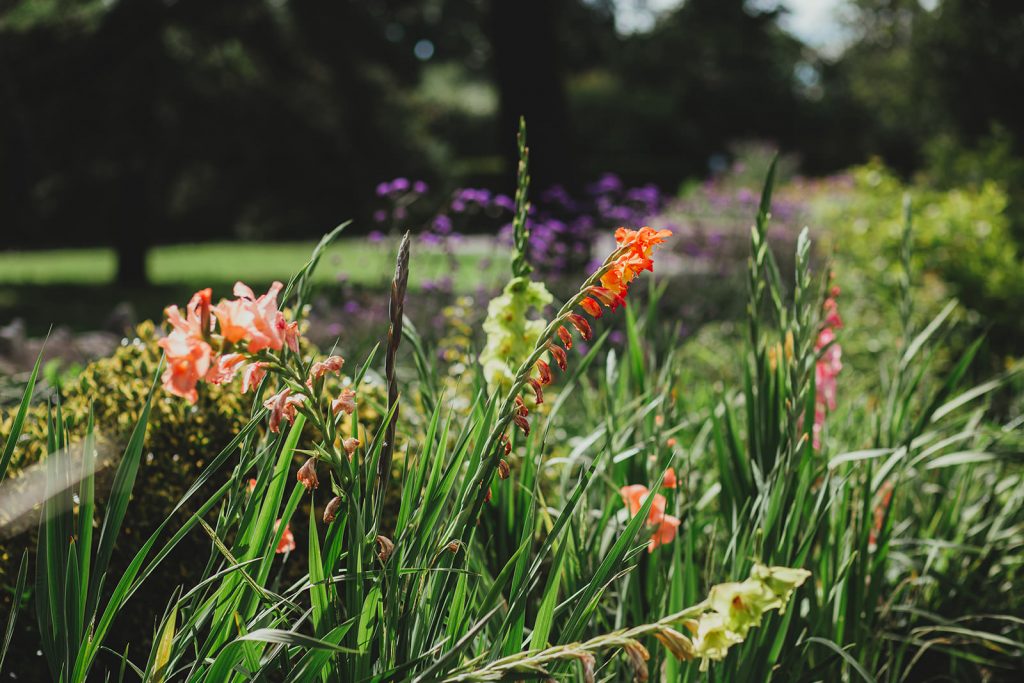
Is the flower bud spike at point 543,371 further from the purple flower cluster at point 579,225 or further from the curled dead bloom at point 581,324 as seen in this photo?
the purple flower cluster at point 579,225

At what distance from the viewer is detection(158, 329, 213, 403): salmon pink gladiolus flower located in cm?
91

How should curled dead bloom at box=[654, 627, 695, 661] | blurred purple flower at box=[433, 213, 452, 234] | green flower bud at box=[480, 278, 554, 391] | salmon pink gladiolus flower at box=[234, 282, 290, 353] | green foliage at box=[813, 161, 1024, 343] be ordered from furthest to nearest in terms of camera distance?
1. green foliage at box=[813, 161, 1024, 343]
2. blurred purple flower at box=[433, 213, 452, 234]
3. green flower bud at box=[480, 278, 554, 391]
4. salmon pink gladiolus flower at box=[234, 282, 290, 353]
5. curled dead bloom at box=[654, 627, 695, 661]

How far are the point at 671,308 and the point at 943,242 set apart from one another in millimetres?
2034

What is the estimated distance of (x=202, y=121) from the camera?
1183 cm

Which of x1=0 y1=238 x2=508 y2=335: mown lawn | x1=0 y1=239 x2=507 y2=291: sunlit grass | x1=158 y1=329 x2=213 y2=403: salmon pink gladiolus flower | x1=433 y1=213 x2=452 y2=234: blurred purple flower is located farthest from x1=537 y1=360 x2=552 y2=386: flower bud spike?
x1=0 y1=239 x2=507 y2=291: sunlit grass

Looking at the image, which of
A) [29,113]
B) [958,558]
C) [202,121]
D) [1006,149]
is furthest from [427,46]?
[958,558]

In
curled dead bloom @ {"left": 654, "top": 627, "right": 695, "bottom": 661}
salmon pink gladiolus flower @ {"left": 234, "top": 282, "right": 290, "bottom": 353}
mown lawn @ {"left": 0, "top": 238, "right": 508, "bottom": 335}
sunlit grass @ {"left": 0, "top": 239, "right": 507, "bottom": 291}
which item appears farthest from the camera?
sunlit grass @ {"left": 0, "top": 239, "right": 507, "bottom": 291}

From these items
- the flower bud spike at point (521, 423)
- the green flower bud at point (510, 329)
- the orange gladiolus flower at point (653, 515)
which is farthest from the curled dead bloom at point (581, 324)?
the orange gladiolus flower at point (653, 515)

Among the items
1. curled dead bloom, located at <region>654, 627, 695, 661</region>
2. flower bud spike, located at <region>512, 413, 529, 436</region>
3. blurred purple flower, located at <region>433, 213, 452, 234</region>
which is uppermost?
blurred purple flower, located at <region>433, 213, 452, 234</region>

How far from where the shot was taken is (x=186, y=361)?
3.06ft

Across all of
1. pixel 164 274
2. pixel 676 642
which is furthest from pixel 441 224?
pixel 164 274

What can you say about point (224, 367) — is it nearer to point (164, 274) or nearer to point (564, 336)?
point (564, 336)

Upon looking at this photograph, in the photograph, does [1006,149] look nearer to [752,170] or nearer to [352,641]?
[752,170]

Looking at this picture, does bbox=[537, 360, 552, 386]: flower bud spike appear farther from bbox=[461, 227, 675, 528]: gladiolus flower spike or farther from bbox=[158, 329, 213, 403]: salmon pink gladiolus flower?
bbox=[158, 329, 213, 403]: salmon pink gladiolus flower
